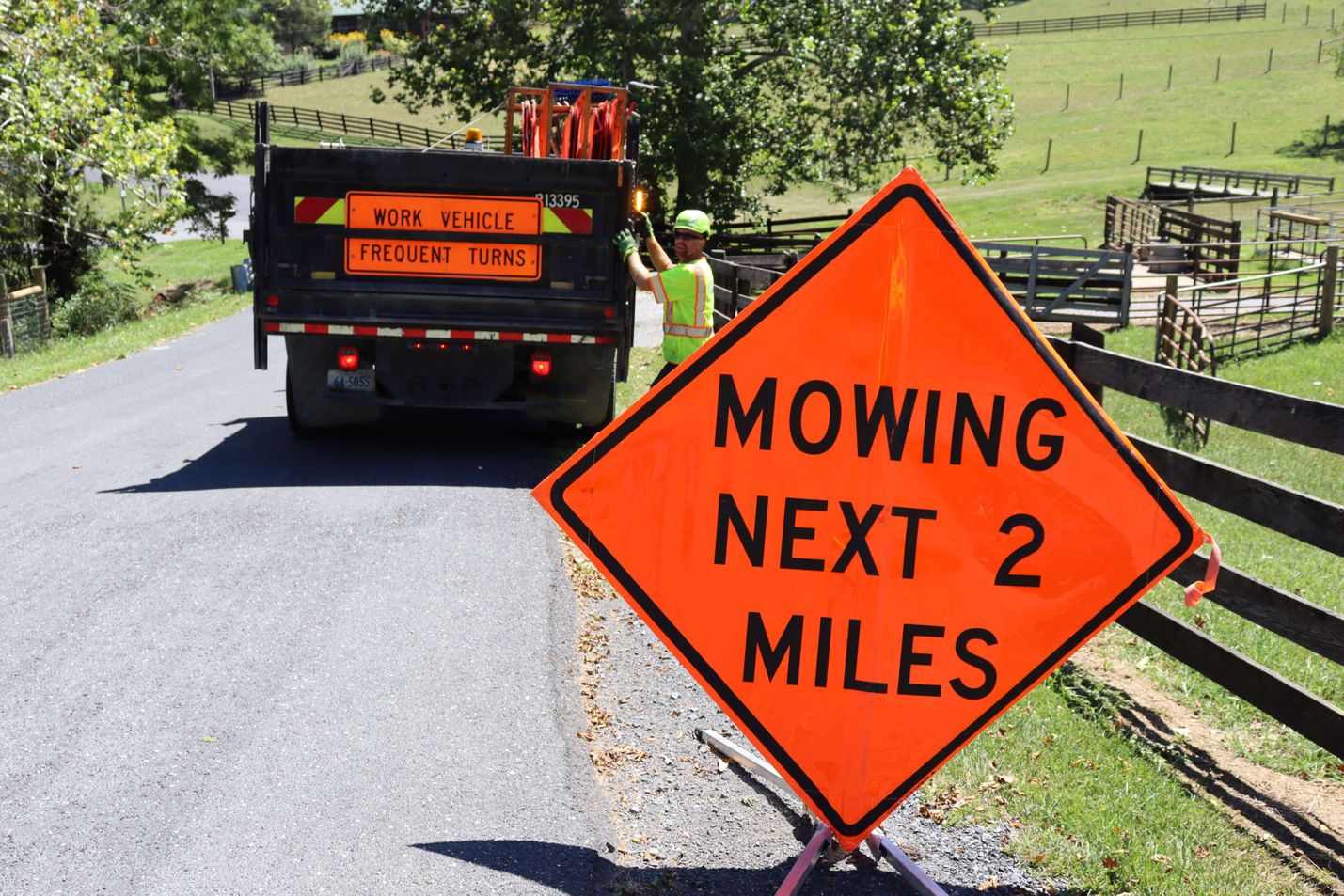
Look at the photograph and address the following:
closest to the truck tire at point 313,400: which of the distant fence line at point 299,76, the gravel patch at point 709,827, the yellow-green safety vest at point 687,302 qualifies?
the yellow-green safety vest at point 687,302

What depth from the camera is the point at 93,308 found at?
89.1 feet

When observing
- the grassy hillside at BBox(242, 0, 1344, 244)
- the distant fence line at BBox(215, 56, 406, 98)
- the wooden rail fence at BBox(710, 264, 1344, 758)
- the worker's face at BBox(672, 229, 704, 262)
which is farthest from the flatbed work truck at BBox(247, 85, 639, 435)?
the distant fence line at BBox(215, 56, 406, 98)

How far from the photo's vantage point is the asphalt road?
4348mm

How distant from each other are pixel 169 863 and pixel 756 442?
87.3 inches

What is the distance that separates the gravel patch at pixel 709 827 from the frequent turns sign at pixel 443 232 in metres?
5.31

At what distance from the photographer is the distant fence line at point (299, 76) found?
84500 mm

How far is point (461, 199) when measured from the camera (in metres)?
10.5

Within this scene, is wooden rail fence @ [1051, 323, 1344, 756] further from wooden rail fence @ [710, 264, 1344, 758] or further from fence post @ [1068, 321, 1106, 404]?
fence post @ [1068, 321, 1106, 404]

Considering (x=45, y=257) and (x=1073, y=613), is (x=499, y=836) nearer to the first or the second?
(x=1073, y=613)

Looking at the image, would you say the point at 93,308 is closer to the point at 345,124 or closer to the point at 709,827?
the point at 709,827

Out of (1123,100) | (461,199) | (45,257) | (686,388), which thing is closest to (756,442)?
(686,388)

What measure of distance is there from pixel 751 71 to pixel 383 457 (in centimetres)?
2444

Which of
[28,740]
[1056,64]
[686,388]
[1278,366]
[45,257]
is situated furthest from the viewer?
[1056,64]

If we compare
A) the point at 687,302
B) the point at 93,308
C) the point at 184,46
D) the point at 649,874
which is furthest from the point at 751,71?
the point at 649,874
